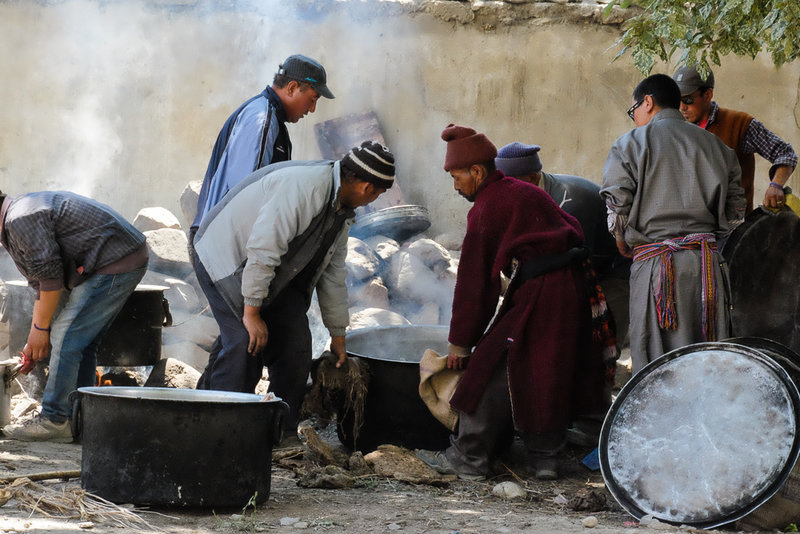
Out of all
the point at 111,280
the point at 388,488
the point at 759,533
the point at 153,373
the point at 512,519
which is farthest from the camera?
the point at 153,373

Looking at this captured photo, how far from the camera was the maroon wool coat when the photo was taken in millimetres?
4770

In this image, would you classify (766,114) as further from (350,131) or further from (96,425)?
(96,425)

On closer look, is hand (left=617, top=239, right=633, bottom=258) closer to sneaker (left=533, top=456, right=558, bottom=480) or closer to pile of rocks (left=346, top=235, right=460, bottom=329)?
sneaker (left=533, top=456, right=558, bottom=480)

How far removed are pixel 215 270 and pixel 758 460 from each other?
279 cm

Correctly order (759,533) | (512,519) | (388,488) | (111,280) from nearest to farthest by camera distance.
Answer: (759,533) → (512,519) → (388,488) → (111,280)

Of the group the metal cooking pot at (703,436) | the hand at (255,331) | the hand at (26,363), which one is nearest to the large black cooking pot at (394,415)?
the hand at (255,331)

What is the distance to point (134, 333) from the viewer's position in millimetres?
6258

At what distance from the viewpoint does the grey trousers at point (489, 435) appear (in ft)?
15.9

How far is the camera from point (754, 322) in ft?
18.4

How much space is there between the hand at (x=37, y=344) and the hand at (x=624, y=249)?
333cm

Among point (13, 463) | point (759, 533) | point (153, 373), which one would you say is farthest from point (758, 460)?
point (153, 373)

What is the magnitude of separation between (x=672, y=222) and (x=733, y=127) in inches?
55.5

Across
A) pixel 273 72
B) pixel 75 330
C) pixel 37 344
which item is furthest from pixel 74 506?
pixel 273 72

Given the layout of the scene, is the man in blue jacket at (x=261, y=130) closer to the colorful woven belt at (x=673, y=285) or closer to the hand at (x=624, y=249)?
the hand at (x=624, y=249)
